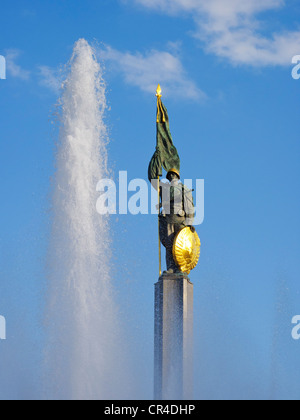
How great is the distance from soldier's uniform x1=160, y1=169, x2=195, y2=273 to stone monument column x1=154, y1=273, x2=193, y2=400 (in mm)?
1071

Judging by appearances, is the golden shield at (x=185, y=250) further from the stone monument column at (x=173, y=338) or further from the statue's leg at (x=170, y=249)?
the stone monument column at (x=173, y=338)

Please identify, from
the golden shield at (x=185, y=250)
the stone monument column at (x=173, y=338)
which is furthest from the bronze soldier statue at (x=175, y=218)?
the stone monument column at (x=173, y=338)

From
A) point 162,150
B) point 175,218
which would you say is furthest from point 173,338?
point 162,150

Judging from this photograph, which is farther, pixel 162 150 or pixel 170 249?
pixel 162 150

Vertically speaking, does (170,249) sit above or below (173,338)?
above

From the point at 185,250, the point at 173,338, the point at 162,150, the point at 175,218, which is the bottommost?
the point at 173,338

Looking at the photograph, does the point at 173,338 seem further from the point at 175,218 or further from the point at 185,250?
the point at 175,218

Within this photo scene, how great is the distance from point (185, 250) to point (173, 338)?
362 centimetres

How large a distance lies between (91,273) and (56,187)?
12.8ft

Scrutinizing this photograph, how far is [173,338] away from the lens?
3612 cm

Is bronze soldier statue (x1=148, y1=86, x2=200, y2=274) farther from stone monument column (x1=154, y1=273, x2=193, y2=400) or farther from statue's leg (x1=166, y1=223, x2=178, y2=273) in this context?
stone monument column (x1=154, y1=273, x2=193, y2=400)

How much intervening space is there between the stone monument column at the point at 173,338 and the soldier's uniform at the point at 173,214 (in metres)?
1.07
